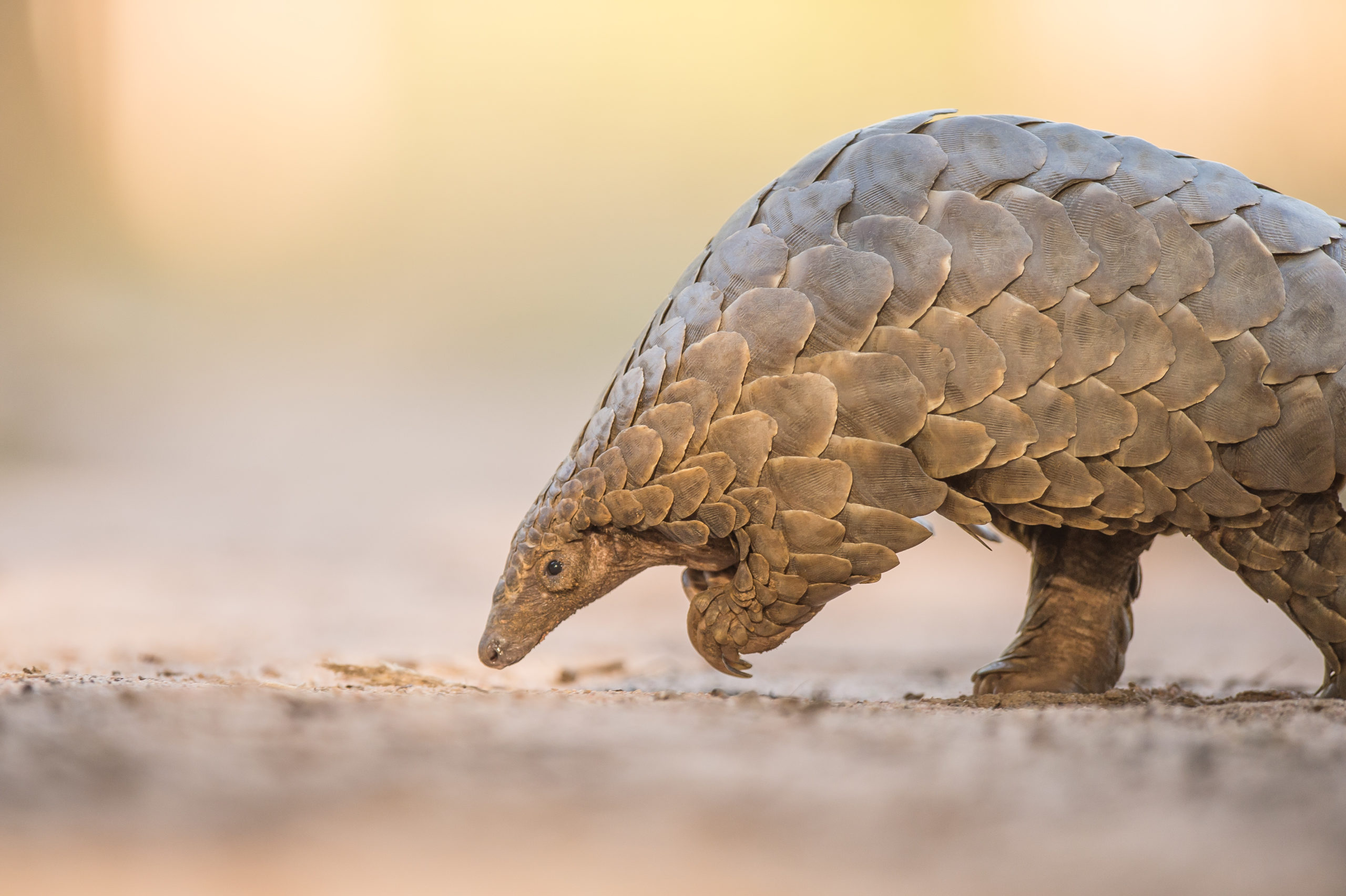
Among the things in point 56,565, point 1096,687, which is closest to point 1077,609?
point 1096,687

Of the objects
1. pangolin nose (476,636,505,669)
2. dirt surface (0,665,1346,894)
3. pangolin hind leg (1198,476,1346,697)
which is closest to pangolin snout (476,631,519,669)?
pangolin nose (476,636,505,669)

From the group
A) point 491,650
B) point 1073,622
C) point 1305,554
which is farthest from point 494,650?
point 1305,554

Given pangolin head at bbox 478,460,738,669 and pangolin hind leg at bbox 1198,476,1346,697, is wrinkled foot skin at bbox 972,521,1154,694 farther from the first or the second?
pangolin head at bbox 478,460,738,669

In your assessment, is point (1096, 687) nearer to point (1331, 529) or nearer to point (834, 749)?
point (1331, 529)

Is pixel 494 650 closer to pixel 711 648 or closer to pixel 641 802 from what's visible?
pixel 711 648

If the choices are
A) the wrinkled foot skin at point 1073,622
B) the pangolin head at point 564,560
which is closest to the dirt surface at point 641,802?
the pangolin head at point 564,560

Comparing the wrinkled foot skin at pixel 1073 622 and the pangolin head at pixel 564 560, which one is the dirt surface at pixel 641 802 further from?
the wrinkled foot skin at pixel 1073 622
